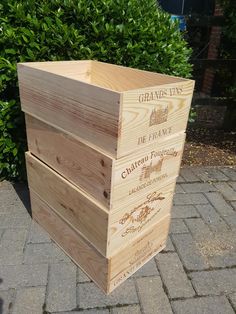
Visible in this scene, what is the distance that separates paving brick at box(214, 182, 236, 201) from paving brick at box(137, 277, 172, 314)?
1.53 metres

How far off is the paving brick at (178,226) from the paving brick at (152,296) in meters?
0.62

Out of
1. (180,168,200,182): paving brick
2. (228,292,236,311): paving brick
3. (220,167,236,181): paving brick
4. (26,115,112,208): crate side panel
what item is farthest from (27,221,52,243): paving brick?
(220,167,236,181): paving brick

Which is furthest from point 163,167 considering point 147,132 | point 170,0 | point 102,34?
point 170,0

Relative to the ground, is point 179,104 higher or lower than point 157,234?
higher

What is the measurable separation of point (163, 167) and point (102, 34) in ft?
4.80

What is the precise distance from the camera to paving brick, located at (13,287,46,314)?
6.34ft

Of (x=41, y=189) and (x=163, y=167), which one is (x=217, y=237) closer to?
(x=163, y=167)

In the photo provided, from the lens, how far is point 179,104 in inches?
71.5

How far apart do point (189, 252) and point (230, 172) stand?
1.76m

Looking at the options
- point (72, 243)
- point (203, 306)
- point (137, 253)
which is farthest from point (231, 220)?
point (72, 243)

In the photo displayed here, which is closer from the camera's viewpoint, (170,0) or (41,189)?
(41,189)

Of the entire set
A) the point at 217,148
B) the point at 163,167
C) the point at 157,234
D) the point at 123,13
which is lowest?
the point at 217,148

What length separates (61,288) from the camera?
2.09m

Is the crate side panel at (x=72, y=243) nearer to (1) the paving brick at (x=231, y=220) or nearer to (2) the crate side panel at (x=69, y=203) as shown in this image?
(2) the crate side panel at (x=69, y=203)
